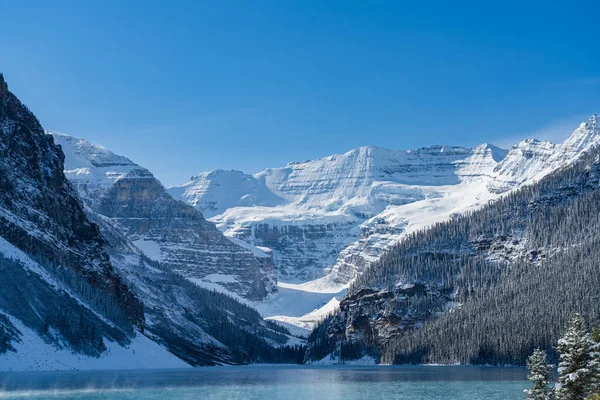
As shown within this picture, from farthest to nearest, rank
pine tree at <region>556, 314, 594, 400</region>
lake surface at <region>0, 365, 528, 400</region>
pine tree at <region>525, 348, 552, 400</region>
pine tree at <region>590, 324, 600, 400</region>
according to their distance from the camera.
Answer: lake surface at <region>0, 365, 528, 400</region>
pine tree at <region>525, 348, 552, 400</region>
pine tree at <region>556, 314, 594, 400</region>
pine tree at <region>590, 324, 600, 400</region>

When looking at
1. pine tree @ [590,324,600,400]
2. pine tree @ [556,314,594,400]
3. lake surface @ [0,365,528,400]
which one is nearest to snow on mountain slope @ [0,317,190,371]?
lake surface @ [0,365,528,400]

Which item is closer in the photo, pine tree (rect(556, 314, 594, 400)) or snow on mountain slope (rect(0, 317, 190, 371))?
pine tree (rect(556, 314, 594, 400))

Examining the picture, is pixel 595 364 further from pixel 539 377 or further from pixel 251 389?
pixel 251 389

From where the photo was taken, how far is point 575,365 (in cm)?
4719

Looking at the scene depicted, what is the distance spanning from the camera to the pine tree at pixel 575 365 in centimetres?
4672

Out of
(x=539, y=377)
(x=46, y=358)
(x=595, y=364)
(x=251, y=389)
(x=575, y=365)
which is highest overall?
(x=595, y=364)

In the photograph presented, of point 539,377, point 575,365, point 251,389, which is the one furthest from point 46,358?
point 575,365

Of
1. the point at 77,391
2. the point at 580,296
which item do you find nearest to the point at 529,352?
the point at 580,296

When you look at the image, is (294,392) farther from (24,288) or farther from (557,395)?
(24,288)

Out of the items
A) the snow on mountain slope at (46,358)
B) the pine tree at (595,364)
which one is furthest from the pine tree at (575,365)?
the snow on mountain slope at (46,358)

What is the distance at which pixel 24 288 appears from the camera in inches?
6393

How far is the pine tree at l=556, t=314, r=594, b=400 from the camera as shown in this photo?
46.7 m

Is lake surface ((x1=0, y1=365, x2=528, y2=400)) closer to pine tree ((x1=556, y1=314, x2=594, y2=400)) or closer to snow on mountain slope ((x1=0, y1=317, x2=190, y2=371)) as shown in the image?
snow on mountain slope ((x1=0, y1=317, x2=190, y2=371))

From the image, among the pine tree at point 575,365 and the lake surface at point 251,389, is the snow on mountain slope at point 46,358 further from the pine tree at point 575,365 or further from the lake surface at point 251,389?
the pine tree at point 575,365
